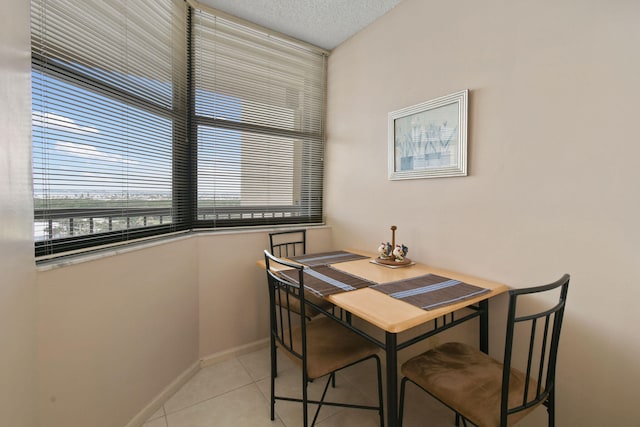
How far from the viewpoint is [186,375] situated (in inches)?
77.6

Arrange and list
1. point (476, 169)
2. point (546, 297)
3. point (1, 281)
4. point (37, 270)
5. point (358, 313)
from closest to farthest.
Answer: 1. point (1, 281)
2. point (37, 270)
3. point (358, 313)
4. point (546, 297)
5. point (476, 169)

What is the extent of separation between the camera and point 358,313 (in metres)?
1.23

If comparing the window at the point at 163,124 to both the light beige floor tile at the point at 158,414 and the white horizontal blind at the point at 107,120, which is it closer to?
the white horizontal blind at the point at 107,120

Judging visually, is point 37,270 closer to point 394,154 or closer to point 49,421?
point 49,421

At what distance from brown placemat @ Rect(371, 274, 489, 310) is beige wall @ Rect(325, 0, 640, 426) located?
0.76 ft

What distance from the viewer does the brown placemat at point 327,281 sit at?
1.48 metres

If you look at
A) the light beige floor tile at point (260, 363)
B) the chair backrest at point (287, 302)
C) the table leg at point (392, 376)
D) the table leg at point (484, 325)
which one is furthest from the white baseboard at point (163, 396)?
the table leg at point (484, 325)

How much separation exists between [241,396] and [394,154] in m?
1.96

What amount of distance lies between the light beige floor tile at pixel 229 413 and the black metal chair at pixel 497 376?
94cm

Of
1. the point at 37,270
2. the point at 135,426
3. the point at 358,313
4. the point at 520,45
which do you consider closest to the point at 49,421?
the point at 135,426

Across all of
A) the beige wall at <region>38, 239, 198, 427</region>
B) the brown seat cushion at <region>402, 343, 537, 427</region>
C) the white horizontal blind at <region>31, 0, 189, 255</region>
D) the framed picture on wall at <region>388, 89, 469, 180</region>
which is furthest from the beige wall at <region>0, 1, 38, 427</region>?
the framed picture on wall at <region>388, 89, 469, 180</region>

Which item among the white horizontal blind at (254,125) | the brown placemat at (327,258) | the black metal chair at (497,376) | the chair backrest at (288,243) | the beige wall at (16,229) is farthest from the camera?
the chair backrest at (288,243)

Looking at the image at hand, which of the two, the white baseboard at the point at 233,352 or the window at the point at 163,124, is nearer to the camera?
the window at the point at 163,124

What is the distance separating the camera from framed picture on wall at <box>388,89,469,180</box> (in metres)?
1.70
